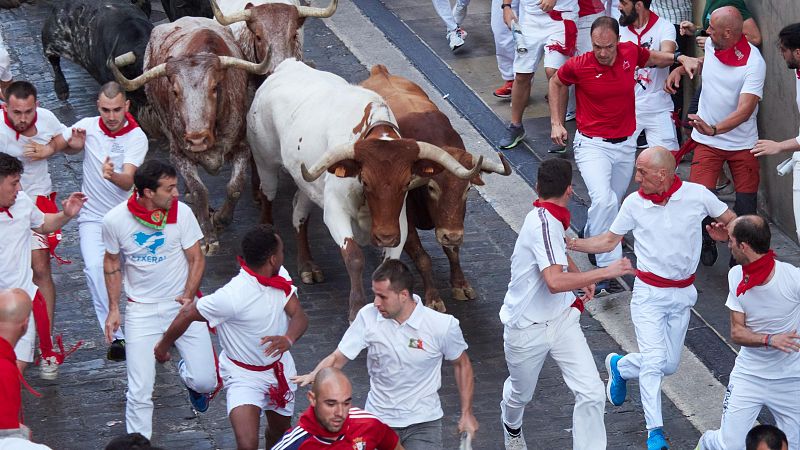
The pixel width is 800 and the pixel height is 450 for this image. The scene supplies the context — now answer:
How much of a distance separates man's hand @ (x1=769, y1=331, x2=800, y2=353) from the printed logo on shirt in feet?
12.2

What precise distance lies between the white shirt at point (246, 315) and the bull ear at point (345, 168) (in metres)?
2.29

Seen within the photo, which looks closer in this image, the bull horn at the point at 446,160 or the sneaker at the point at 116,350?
the sneaker at the point at 116,350

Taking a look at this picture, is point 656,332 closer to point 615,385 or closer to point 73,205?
point 615,385

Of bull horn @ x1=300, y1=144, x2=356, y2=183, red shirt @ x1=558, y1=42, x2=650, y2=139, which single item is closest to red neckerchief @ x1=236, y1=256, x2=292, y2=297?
bull horn @ x1=300, y1=144, x2=356, y2=183

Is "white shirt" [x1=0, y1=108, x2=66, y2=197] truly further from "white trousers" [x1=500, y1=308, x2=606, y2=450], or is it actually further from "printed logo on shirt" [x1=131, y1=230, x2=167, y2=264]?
"white trousers" [x1=500, y1=308, x2=606, y2=450]

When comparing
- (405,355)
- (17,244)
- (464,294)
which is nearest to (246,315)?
(405,355)

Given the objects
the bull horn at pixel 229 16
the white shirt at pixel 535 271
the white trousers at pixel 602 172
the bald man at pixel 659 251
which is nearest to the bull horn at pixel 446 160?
the white trousers at pixel 602 172

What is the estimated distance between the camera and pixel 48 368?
1043 cm

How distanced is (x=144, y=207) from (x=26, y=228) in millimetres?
994

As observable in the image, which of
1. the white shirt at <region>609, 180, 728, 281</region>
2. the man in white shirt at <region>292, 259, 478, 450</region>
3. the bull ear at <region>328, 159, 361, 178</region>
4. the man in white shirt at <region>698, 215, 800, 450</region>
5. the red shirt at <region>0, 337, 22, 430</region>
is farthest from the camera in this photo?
the bull ear at <region>328, 159, 361, 178</region>

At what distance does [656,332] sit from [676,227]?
697 millimetres

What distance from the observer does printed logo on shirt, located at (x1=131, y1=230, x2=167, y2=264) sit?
9086 millimetres

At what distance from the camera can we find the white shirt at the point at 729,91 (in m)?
11.5

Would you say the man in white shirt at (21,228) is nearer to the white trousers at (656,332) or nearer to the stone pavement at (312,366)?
the stone pavement at (312,366)
